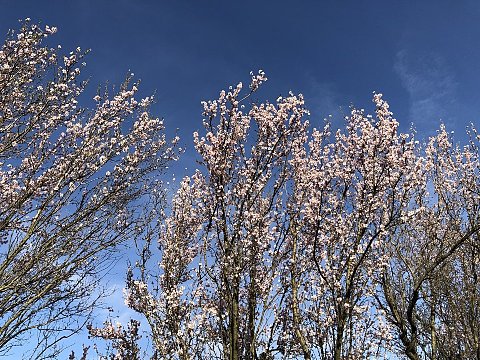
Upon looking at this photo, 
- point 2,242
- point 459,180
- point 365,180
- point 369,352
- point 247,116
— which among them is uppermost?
point 459,180

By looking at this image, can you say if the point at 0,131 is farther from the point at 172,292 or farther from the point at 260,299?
the point at 260,299

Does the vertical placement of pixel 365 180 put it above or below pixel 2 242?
above

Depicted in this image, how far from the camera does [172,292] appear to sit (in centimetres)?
945

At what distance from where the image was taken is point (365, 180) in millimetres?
9430

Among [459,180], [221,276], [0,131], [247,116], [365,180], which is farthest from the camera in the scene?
[459,180]

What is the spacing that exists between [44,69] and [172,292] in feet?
17.0

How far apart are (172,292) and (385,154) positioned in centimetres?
564

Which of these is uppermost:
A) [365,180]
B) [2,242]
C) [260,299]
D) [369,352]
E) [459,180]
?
[459,180]

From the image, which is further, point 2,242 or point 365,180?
point 365,180

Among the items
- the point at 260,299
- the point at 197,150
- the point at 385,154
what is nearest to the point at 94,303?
the point at 260,299

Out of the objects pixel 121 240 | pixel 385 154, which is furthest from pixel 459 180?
pixel 121 240

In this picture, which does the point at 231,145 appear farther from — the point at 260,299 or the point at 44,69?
the point at 44,69

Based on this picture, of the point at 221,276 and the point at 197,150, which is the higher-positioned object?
the point at 197,150

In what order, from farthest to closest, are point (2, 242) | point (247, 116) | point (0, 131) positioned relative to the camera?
point (247, 116), point (2, 242), point (0, 131)
